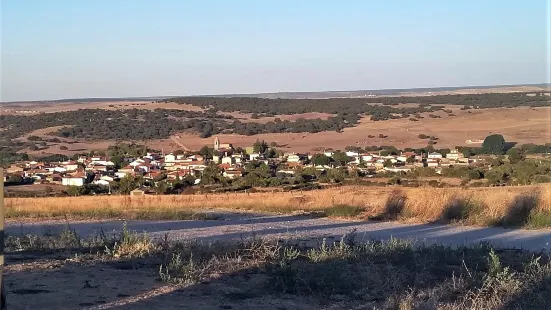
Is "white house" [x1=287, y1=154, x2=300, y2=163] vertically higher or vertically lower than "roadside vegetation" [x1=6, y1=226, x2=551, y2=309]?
lower

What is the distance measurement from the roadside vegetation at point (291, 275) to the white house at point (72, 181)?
29.2m

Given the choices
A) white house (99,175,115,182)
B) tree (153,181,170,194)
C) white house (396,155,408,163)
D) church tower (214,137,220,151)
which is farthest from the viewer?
church tower (214,137,220,151)

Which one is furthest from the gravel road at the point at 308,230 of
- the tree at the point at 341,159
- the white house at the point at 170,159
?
the white house at the point at 170,159

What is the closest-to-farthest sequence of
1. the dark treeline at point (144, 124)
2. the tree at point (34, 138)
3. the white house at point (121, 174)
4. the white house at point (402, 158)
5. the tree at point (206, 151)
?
the white house at point (121, 174) < the white house at point (402, 158) < the tree at point (206, 151) < the tree at point (34, 138) < the dark treeline at point (144, 124)

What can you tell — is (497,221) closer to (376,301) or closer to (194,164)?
(376,301)

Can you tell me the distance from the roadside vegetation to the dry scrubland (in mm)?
7496

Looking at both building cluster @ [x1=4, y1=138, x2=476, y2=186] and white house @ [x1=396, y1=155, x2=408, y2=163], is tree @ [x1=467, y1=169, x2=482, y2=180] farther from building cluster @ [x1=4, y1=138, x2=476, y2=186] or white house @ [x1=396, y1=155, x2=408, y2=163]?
white house @ [x1=396, y1=155, x2=408, y2=163]

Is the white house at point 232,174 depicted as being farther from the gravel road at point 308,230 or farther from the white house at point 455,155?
the gravel road at point 308,230

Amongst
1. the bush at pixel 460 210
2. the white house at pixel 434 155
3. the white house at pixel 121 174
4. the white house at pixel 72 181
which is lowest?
the white house at pixel 434 155

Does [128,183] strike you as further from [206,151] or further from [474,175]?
[206,151]

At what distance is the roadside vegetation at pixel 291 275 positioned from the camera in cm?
856

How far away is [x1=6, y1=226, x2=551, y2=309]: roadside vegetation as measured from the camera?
856 centimetres

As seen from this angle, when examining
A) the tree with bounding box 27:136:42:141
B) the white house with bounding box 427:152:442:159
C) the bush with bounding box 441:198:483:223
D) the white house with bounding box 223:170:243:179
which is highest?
the bush with bounding box 441:198:483:223

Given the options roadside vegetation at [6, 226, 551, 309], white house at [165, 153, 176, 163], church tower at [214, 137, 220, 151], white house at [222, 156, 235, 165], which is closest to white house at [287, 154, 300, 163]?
white house at [222, 156, 235, 165]
